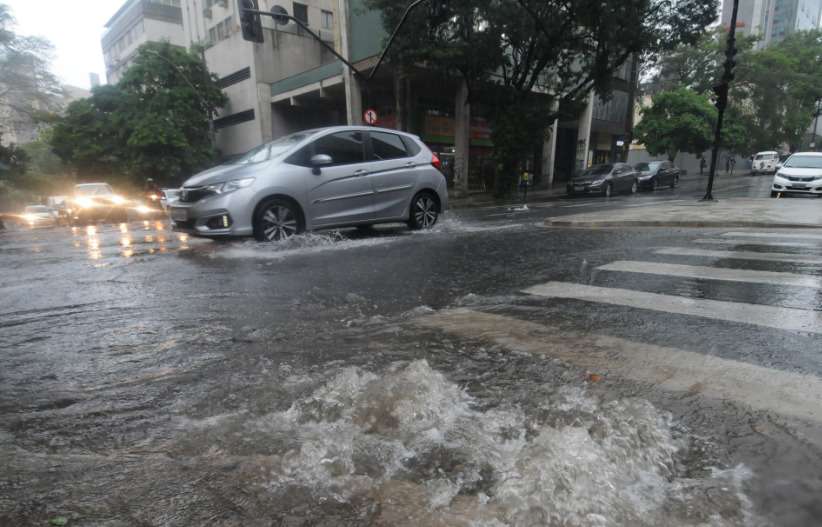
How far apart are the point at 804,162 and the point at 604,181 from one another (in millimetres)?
7474

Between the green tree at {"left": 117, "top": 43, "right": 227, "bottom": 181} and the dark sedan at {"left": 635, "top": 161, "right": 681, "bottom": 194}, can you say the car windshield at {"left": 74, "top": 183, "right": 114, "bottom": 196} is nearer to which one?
the green tree at {"left": 117, "top": 43, "right": 227, "bottom": 181}

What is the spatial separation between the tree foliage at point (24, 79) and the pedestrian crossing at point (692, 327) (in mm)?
41123

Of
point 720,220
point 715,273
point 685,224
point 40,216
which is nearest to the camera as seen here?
point 715,273

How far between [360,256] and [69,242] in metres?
5.78

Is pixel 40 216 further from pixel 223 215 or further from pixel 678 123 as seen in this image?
pixel 678 123

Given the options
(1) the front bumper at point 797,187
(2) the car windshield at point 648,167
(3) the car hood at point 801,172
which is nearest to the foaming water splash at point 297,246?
(1) the front bumper at point 797,187

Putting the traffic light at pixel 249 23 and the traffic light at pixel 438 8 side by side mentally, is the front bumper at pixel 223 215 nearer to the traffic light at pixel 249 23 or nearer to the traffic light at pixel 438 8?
the traffic light at pixel 249 23

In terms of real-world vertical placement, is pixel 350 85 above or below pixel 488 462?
above

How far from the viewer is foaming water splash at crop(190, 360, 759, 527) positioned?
145 centimetres

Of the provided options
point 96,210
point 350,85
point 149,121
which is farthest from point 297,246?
point 149,121

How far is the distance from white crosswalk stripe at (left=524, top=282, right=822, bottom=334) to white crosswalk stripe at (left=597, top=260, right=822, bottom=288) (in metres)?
0.85

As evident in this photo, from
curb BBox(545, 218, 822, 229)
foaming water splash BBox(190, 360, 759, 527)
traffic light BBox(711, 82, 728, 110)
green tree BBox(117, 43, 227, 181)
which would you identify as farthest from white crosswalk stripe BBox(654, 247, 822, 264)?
green tree BBox(117, 43, 227, 181)

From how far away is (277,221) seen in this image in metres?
6.48

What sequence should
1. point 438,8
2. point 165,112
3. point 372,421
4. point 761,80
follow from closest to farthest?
1. point 372,421
2. point 438,8
3. point 165,112
4. point 761,80
